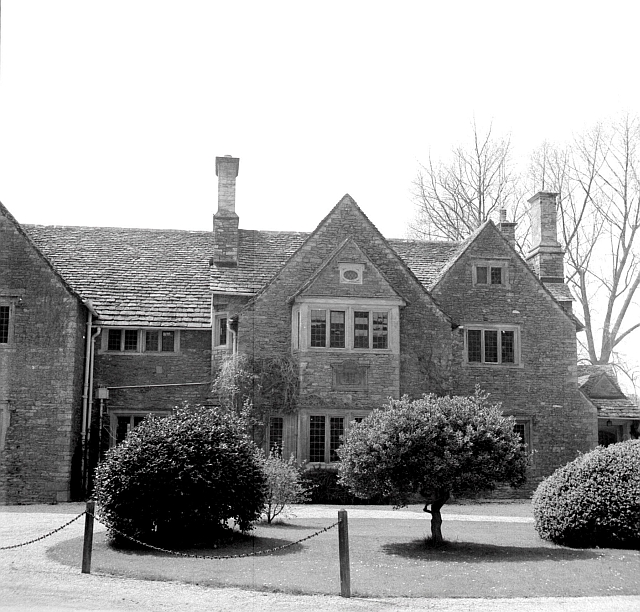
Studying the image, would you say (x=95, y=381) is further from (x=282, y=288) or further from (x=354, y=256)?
(x=354, y=256)

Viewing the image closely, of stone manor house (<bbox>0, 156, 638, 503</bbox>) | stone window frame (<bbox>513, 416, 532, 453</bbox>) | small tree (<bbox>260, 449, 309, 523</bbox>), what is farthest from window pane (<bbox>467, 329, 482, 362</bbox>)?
small tree (<bbox>260, 449, 309, 523</bbox>)

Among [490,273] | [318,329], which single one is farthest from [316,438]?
[490,273]

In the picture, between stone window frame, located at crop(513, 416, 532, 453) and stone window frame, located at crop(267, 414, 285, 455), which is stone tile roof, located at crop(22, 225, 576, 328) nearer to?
stone window frame, located at crop(267, 414, 285, 455)

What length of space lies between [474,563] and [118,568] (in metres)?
5.86

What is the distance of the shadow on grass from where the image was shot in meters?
15.6

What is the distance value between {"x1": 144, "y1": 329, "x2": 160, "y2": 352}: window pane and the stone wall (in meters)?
2.47

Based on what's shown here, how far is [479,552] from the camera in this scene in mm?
16281

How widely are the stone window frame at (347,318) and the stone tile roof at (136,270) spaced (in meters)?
3.10

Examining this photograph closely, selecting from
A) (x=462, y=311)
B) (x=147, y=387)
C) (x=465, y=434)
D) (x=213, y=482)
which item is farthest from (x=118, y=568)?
(x=462, y=311)

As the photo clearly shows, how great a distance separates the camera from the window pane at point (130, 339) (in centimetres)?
2856

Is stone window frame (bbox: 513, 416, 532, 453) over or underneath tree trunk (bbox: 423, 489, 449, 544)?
over

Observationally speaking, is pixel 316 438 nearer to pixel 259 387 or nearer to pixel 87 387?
pixel 259 387

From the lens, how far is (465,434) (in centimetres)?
1719

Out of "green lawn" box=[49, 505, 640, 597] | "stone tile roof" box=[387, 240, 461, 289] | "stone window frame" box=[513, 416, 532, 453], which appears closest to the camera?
"green lawn" box=[49, 505, 640, 597]
